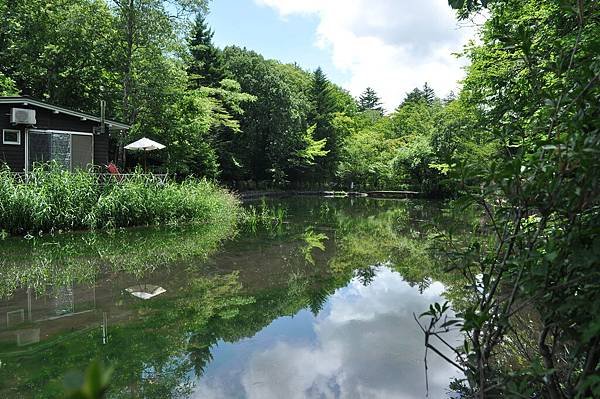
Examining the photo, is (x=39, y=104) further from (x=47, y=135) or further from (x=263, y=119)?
(x=263, y=119)

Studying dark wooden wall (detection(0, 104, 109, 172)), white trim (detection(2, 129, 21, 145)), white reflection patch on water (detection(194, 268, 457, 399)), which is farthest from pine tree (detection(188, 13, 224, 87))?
white reflection patch on water (detection(194, 268, 457, 399))

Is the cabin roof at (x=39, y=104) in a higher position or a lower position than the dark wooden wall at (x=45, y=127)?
higher

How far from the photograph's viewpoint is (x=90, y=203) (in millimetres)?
10797

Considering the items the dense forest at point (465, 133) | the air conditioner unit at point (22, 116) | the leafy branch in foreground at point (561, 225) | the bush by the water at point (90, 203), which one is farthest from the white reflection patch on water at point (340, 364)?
the air conditioner unit at point (22, 116)

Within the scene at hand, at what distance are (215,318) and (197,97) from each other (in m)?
15.7

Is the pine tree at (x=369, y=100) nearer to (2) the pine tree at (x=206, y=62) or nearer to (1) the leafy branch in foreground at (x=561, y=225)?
(2) the pine tree at (x=206, y=62)

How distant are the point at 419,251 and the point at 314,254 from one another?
2.56 meters

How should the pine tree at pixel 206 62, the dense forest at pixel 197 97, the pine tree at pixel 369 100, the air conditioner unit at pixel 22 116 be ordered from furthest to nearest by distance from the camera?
the pine tree at pixel 369 100
the pine tree at pixel 206 62
the dense forest at pixel 197 97
the air conditioner unit at pixel 22 116

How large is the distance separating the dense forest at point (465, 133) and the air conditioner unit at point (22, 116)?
406cm

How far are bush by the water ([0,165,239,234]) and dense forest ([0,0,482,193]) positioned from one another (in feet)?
18.7

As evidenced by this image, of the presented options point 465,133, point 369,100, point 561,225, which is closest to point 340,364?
point 561,225

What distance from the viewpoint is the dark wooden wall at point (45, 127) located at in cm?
1340

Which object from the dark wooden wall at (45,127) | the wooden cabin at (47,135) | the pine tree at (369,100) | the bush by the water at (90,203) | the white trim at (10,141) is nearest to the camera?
the bush by the water at (90,203)

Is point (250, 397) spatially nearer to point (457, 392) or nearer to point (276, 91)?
point (457, 392)
